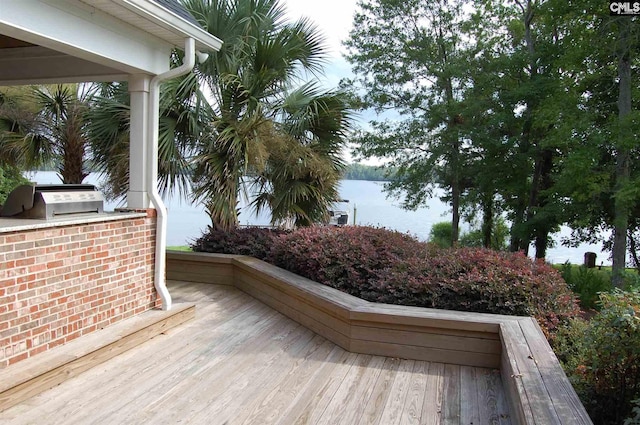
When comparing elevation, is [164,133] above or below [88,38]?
below

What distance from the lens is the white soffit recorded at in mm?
3511

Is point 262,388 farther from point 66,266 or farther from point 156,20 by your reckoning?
point 156,20

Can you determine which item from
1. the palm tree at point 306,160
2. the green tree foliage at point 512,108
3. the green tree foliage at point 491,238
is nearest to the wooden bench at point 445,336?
the palm tree at point 306,160

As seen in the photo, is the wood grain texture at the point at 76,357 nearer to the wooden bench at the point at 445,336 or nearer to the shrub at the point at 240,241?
the wooden bench at the point at 445,336

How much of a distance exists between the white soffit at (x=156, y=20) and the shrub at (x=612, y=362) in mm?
3711

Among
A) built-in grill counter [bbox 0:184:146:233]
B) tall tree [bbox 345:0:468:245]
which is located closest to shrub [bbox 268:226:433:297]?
built-in grill counter [bbox 0:184:146:233]

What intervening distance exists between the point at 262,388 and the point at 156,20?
A: 2.90 m

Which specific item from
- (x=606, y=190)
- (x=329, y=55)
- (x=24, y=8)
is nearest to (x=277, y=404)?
(x=24, y=8)

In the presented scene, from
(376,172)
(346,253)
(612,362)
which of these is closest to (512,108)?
(376,172)

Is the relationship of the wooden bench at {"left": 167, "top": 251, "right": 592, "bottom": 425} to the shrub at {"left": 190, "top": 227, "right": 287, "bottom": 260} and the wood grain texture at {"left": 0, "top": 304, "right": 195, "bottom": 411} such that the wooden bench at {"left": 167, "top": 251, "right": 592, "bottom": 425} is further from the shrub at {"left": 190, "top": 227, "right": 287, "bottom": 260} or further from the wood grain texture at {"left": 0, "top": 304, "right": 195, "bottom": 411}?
the wood grain texture at {"left": 0, "top": 304, "right": 195, "bottom": 411}

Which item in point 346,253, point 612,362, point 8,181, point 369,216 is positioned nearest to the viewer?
point 612,362

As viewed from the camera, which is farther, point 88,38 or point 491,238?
point 491,238

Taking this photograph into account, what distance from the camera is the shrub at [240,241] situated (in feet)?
21.9

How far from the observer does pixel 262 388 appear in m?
3.37
